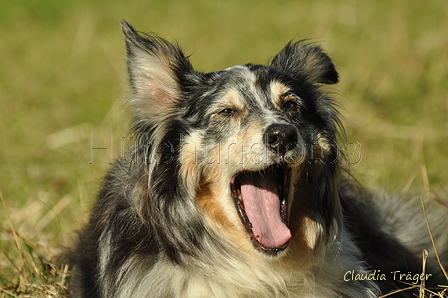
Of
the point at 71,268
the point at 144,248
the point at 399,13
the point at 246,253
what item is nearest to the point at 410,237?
the point at 246,253

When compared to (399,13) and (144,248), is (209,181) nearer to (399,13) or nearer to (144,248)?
(144,248)

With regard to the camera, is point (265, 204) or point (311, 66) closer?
point (265, 204)

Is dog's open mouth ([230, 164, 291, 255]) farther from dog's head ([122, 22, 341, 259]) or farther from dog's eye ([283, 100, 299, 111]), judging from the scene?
dog's eye ([283, 100, 299, 111])

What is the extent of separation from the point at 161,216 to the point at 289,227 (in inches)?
34.2

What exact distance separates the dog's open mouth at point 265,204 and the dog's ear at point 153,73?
726 mm

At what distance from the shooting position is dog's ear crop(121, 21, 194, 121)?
3543 millimetres

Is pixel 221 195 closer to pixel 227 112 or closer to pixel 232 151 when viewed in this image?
pixel 232 151

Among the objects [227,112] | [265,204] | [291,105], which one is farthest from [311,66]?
[265,204]

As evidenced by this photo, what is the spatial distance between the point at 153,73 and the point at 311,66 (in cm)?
118

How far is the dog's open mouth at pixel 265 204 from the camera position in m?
3.39

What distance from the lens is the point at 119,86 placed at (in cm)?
865

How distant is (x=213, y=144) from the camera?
3.50 meters

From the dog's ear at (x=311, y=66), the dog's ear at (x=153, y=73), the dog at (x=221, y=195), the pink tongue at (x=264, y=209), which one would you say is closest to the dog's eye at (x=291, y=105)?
the dog at (x=221, y=195)

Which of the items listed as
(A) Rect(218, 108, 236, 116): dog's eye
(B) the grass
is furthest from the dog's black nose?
(B) the grass
